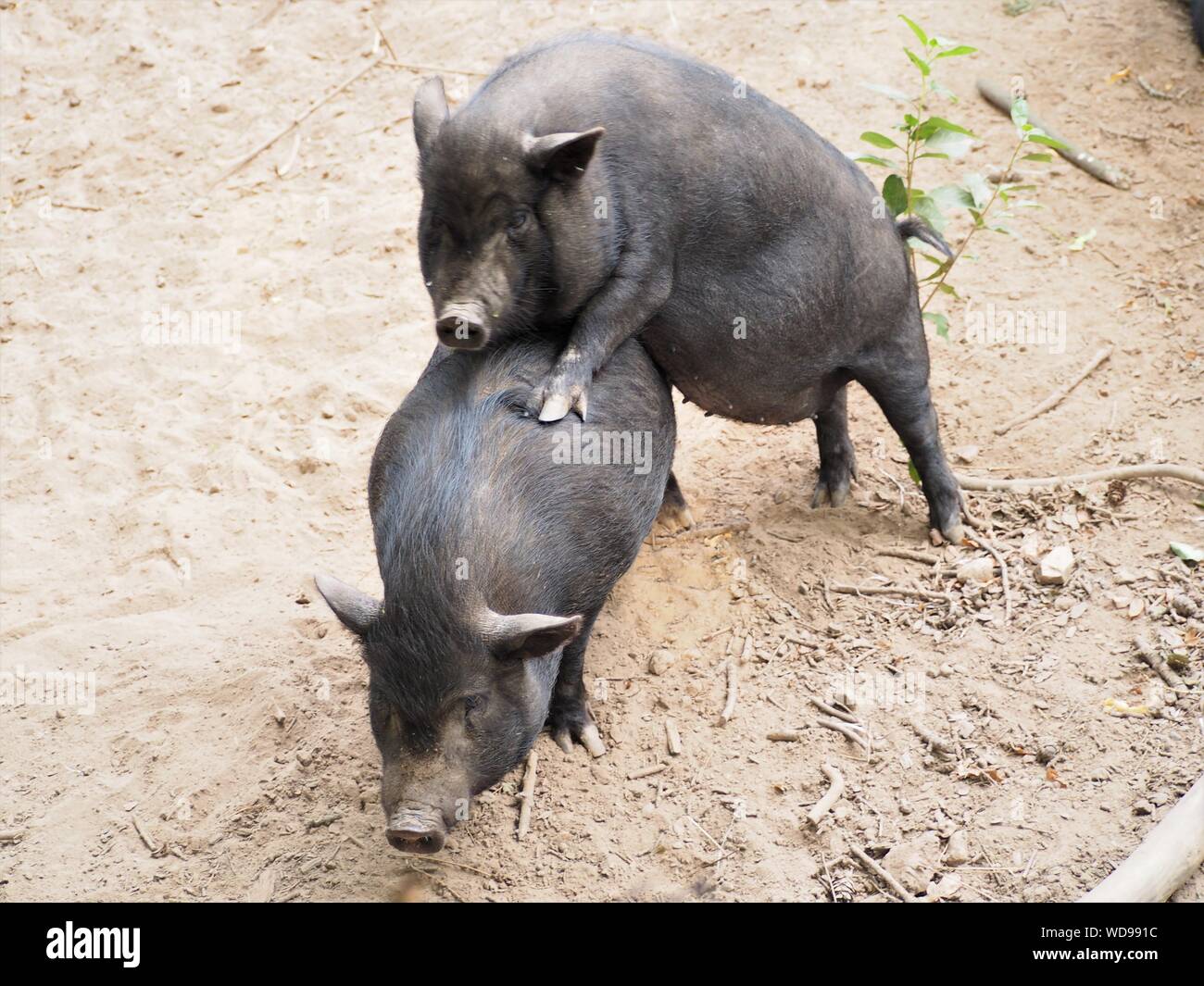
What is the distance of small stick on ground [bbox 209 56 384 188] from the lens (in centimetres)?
826

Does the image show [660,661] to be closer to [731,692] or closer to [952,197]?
[731,692]

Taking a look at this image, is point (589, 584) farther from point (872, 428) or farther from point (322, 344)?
point (322, 344)

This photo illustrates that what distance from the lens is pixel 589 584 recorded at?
4359mm

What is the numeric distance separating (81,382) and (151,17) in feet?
13.2

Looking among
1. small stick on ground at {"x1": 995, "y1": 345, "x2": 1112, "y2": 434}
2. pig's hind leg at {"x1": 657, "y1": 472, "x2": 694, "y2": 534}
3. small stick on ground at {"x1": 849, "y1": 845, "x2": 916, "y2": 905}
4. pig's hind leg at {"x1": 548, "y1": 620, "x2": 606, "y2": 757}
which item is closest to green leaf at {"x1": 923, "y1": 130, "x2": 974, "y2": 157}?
small stick on ground at {"x1": 995, "y1": 345, "x2": 1112, "y2": 434}

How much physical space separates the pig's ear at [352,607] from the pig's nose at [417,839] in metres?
0.63

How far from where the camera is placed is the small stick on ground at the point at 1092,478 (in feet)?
17.9

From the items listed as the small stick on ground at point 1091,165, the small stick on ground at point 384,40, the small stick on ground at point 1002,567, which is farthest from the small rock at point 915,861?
the small stick on ground at point 384,40

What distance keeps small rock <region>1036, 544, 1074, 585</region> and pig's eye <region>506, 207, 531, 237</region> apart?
272cm

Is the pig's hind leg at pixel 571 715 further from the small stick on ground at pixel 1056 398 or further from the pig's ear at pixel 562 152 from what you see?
the small stick on ground at pixel 1056 398

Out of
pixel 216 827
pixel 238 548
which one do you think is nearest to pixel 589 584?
pixel 216 827

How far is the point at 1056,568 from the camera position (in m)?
5.17

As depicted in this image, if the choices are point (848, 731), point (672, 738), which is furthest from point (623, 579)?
point (848, 731)

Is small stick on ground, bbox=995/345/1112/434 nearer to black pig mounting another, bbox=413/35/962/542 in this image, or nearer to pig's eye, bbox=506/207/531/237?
black pig mounting another, bbox=413/35/962/542
